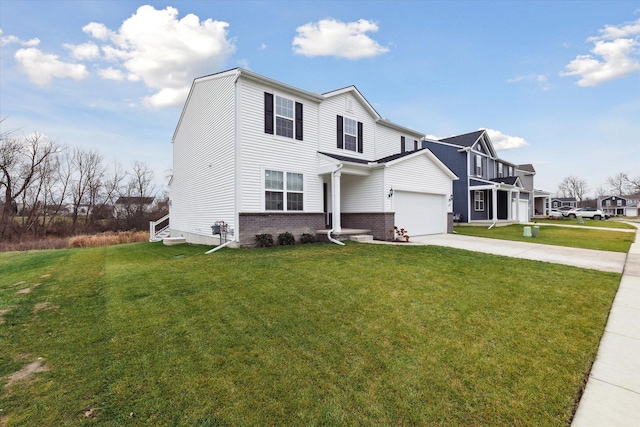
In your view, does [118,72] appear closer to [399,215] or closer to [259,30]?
[259,30]

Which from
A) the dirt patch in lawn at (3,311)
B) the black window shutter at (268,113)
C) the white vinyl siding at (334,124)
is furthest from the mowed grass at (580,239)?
the dirt patch in lawn at (3,311)

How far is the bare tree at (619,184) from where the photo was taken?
73.9 meters

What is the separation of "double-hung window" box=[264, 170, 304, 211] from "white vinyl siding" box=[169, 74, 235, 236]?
55.2 inches

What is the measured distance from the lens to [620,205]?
6825cm

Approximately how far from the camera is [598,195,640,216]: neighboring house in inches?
2542

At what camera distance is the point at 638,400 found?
8.40 ft

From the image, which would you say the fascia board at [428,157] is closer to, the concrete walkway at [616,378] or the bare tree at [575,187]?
the concrete walkway at [616,378]

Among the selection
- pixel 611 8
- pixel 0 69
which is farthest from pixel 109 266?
pixel 611 8

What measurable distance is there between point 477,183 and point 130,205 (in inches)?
1485

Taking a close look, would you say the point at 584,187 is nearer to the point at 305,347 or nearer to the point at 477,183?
the point at 477,183

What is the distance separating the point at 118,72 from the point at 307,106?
12.5 m

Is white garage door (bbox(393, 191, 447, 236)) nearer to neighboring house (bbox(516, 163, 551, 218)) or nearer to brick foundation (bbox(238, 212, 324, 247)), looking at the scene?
brick foundation (bbox(238, 212, 324, 247))

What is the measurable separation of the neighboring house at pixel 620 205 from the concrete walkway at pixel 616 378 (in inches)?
3348

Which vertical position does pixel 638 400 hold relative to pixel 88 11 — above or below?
below
